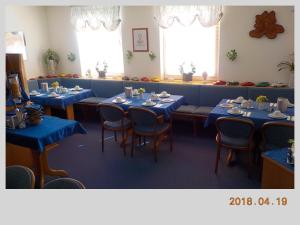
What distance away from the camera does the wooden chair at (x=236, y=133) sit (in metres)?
2.82

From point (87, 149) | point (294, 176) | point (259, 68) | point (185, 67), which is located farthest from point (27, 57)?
point (294, 176)

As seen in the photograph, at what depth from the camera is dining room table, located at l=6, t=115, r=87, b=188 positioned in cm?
262

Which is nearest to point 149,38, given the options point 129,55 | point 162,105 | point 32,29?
point 129,55

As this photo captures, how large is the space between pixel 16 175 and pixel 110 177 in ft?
4.43

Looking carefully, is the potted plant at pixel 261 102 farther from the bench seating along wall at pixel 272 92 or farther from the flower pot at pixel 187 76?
the flower pot at pixel 187 76

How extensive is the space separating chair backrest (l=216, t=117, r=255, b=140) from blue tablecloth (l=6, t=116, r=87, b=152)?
1645 millimetres

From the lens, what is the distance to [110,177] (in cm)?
315

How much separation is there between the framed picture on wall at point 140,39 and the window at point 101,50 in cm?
41

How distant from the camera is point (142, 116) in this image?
3408mm

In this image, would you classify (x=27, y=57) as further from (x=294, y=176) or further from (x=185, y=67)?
(x=294, y=176)

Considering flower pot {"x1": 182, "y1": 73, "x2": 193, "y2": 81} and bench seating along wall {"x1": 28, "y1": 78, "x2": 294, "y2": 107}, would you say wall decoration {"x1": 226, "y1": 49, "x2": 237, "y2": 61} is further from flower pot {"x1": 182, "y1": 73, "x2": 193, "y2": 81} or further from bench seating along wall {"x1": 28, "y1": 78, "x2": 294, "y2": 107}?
flower pot {"x1": 182, "y1": 73, "x2": 193, "y2": 81}

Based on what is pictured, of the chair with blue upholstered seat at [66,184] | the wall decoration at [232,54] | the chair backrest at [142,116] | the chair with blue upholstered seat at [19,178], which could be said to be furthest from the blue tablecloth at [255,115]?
the chair with blue upholstered seat at [19,178]

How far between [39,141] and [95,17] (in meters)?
3.79

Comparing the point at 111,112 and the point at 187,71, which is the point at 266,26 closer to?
the point at 187,71
